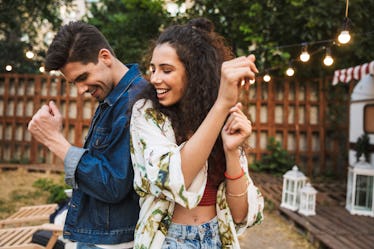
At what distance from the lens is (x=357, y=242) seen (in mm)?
3883

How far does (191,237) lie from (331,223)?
3.97 meters

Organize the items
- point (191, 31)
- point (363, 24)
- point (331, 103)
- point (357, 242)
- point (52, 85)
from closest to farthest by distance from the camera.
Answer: point (191, 31) → point (357, 242) → point (363, 24) → point (331, 103) → point (52, 85)

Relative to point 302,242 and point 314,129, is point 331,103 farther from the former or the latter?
point 302,242

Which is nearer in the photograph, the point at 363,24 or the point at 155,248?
the point at 155,248

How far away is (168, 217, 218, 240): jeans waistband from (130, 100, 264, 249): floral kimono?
31 millimetres

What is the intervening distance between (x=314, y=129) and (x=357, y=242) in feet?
14.2

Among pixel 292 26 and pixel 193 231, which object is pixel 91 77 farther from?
pixel 292 26

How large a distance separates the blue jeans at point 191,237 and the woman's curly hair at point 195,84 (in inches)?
6.7

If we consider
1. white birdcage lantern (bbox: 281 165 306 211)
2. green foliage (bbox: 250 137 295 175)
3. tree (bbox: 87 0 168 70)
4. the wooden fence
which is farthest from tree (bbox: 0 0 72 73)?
white birdcage lantern (bbox: 281 165 306 211)

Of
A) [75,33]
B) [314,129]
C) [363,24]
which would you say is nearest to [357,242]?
[75,33]

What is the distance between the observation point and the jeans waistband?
117 centimetres

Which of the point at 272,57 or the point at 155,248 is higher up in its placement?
the point at 272,57

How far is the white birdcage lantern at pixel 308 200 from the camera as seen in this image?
4914 mm

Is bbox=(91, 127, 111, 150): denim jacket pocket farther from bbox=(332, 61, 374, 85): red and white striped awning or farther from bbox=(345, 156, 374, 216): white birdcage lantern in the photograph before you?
bbox=(345, 156, 374, 216): white birdcage lantern
